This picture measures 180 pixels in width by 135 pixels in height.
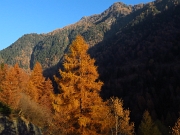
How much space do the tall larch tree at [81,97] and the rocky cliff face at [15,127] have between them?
6350 mm

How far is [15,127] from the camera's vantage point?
2169 centimetres

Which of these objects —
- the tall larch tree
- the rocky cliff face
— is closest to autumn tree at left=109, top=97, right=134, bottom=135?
the tall larch tree

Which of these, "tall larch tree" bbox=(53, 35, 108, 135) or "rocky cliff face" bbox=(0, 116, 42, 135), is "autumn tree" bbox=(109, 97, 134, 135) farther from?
"rocky cliff face" bbox=(0, 116, 42, 135)

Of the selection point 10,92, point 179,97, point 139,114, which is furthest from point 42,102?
point 179,97

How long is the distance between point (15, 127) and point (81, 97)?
28.9ft

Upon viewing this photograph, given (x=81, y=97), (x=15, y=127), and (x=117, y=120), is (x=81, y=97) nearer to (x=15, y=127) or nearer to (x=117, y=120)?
(x=15, y=127)

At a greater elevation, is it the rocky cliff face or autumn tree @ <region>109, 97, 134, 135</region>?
autumn tree @ <region>109, 97, 134, 135</region>

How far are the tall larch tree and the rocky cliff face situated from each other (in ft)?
20.8

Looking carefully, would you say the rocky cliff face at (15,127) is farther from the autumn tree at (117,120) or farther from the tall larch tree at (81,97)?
the autumn tree at (117,120)

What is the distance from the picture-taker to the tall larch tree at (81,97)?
622 inches

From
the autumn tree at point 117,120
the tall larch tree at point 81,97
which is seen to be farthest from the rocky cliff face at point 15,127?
the autumn tree at point 117,120

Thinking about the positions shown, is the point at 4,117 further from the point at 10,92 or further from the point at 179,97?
the point at 179,97

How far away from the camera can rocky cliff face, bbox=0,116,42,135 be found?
20267mm

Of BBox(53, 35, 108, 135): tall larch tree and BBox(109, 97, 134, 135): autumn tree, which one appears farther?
BBox(109, 97, 134, 135): autumn tree
